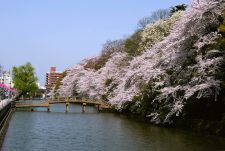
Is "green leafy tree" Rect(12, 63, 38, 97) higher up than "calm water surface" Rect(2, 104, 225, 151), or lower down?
higher up

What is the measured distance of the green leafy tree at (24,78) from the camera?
400 feet

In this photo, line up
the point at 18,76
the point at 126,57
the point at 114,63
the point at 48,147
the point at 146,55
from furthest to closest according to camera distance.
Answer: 1. the point at 18,76
2. the point at 114,63
3. the point at 126,57
4. the point at 146,55
5. the point at 48,147

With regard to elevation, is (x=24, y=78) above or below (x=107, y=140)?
above

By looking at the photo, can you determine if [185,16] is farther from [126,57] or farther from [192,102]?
[126,57]

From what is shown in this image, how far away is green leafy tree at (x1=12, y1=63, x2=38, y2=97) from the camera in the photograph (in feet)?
400

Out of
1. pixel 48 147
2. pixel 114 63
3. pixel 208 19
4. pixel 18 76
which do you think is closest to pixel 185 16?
pixel 208 19

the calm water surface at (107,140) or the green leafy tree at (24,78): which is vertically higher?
the green leafy tree at (24,78)

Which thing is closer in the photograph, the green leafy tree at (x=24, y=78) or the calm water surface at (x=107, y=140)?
the calm water surface at (x=107, y=140)

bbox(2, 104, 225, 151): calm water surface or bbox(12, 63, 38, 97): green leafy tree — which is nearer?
bbox(2, 104, 225, 151): calm water surface

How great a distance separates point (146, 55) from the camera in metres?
47.3

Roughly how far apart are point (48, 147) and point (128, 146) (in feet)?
16.5

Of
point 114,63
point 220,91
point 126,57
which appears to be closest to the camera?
point 220,91

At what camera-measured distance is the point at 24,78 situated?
122375 millimetres

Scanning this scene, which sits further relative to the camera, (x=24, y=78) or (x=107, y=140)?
(x=24, y=78)
